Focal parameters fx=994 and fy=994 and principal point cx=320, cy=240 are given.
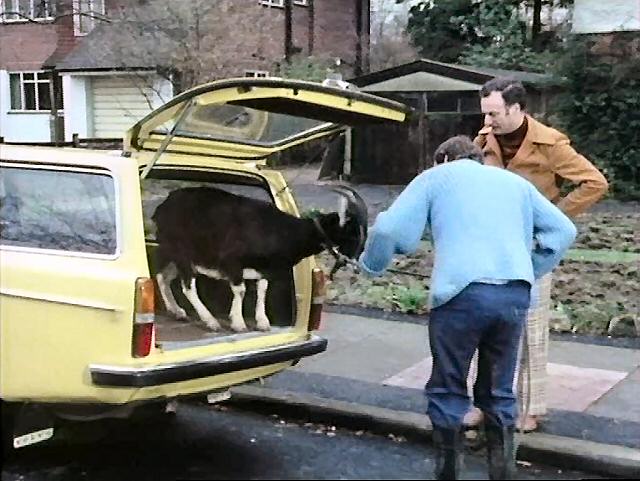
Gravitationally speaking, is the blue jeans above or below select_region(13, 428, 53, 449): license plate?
above

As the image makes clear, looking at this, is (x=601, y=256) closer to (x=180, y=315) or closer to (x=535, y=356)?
(x=535, y=356)

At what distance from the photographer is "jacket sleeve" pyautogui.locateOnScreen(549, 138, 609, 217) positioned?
542cm

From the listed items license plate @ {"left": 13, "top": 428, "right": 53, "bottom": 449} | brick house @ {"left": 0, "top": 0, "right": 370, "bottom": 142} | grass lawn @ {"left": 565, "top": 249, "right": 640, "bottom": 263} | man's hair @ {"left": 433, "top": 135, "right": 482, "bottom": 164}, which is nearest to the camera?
man's hair @ {"left": 433, "top": 135, "right": 482, "bottom": 164}

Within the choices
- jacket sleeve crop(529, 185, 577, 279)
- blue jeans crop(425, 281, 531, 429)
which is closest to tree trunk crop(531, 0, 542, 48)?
jacket sleeve crop(529, 185, 577, 279)

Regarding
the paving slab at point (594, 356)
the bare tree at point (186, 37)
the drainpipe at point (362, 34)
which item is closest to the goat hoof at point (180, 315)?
the paving slab at point (594, 356)

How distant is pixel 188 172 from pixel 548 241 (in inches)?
99.9

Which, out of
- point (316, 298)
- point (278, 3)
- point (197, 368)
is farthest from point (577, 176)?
point (278, 3)

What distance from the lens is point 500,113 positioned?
527cm

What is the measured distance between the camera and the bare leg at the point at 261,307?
19.5 feet

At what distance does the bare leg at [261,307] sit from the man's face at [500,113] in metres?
1.74

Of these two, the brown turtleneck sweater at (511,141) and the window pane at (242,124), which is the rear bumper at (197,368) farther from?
the brown turtleneck sweater at (511,141)

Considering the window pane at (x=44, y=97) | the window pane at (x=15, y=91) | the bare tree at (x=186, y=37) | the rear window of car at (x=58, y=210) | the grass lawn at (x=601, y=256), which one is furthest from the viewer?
the window pane at (x=15, y=91)

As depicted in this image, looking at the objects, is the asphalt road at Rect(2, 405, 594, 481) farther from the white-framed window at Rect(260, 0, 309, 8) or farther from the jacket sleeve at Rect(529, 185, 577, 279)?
the white-framed window at Rect(260, 0, 309, 8)

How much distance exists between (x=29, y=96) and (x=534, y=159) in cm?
2872
